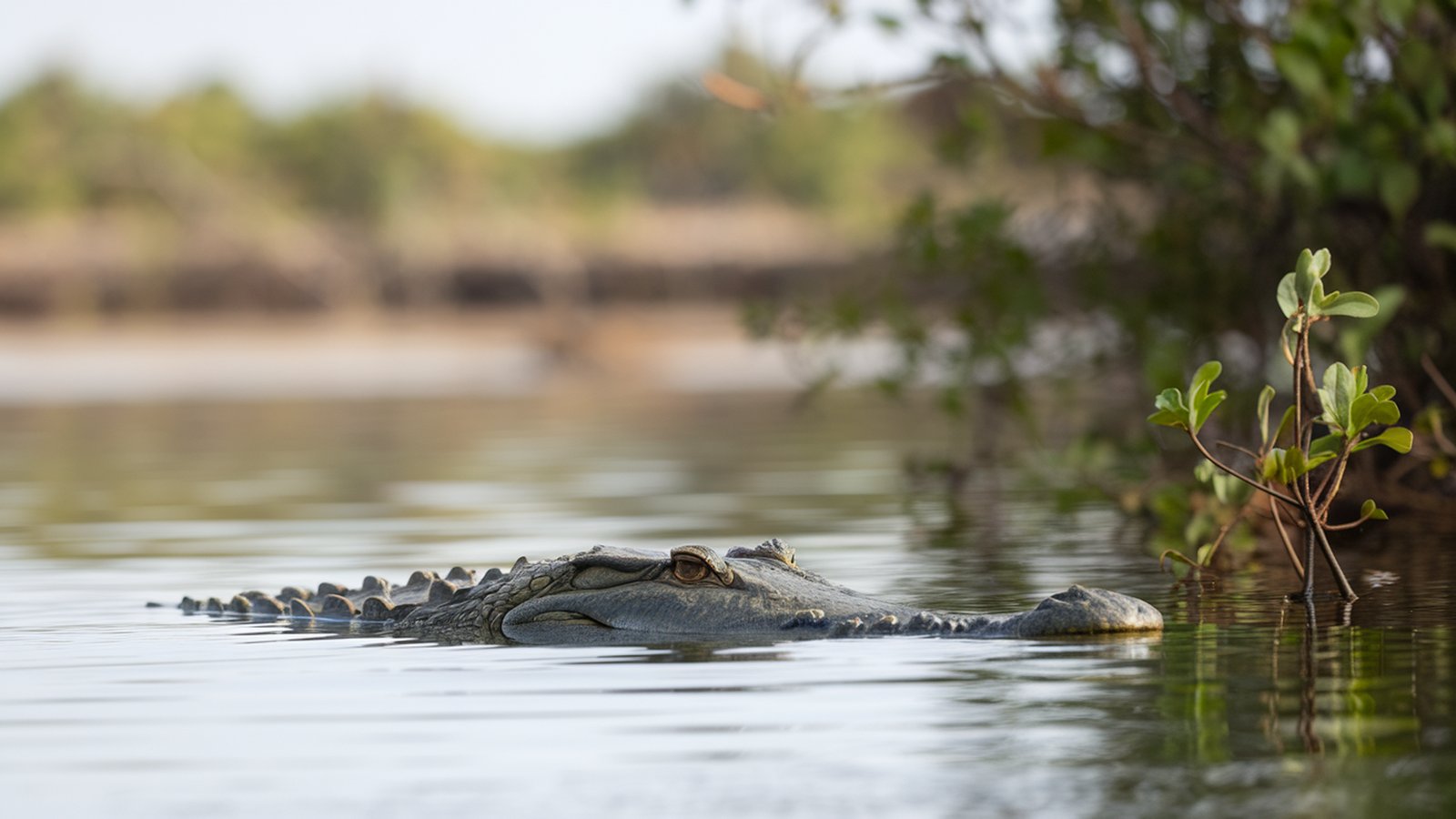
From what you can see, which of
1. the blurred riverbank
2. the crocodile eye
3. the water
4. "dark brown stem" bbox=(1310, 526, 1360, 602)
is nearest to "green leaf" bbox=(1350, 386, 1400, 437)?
"dark brown stem" bbox=(1310, 526, 1360, 602)

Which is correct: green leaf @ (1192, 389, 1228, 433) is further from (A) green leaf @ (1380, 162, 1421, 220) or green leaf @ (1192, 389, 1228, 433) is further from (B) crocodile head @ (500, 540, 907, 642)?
(A) green leaf @ (1380, 162, 1421, 220)

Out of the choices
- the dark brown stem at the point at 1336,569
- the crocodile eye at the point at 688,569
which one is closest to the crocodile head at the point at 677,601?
the crocodile eye at the point at 688,569

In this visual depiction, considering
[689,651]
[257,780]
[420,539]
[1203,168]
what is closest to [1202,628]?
[689,651]

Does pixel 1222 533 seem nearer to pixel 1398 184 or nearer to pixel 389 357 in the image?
pixel 1398 184

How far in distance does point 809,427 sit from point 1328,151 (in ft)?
37.3

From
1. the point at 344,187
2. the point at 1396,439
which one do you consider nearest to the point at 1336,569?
the point at 1396,439

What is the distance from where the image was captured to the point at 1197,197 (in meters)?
11.7

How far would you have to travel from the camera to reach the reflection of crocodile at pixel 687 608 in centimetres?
670

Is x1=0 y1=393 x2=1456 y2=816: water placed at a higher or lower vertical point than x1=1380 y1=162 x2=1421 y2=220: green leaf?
lower

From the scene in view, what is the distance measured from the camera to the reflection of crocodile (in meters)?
6.70

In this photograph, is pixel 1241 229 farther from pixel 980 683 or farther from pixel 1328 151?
pixel 980 683

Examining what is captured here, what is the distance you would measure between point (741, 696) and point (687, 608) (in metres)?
1.19

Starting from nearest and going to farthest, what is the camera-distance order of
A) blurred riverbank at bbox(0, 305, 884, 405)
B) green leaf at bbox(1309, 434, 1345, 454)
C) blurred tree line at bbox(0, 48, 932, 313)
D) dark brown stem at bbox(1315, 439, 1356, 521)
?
1. dark brown stem at bbox(1315, 439, 1356, 521)
2. green leaf at bbox(1309, 434, 1345, 454)
3. blurred riverbank at bbox(0, 305, 884, 405)
4. blurred tree line at bbox(0, 48, 932, 313)

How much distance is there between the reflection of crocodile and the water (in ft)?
0.38
